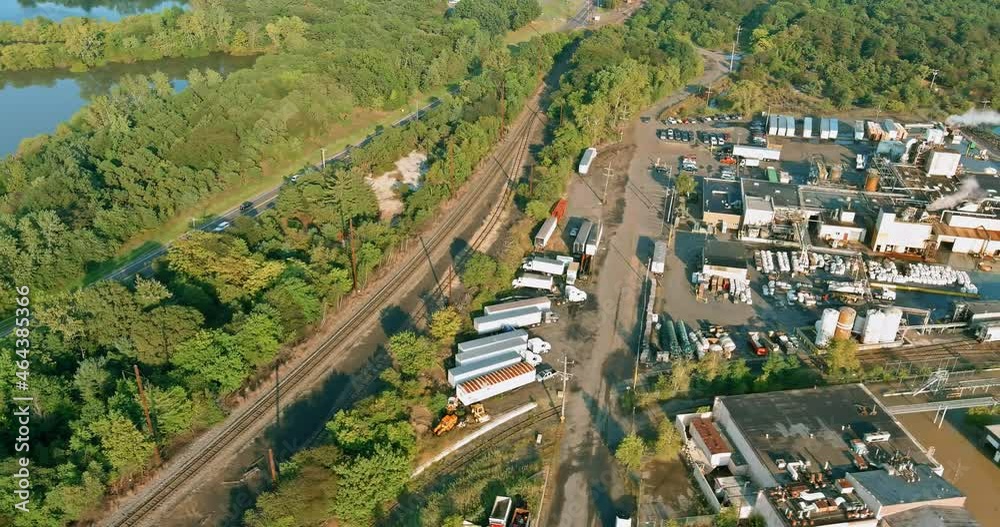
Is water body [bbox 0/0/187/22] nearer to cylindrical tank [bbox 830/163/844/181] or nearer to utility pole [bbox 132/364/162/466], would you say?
utility pole [bbox 132/364/162/466]

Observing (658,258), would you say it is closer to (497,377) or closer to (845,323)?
(845,323)

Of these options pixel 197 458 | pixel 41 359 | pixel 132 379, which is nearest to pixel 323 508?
pixel 197 458

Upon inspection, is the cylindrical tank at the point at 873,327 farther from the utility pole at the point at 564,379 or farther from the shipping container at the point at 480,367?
the shipping container at the point at 480,367

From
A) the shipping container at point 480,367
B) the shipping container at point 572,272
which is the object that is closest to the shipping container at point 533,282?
the shipping container at point 572,272

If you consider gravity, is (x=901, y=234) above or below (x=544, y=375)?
above

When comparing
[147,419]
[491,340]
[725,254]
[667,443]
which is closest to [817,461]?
[667,443]
